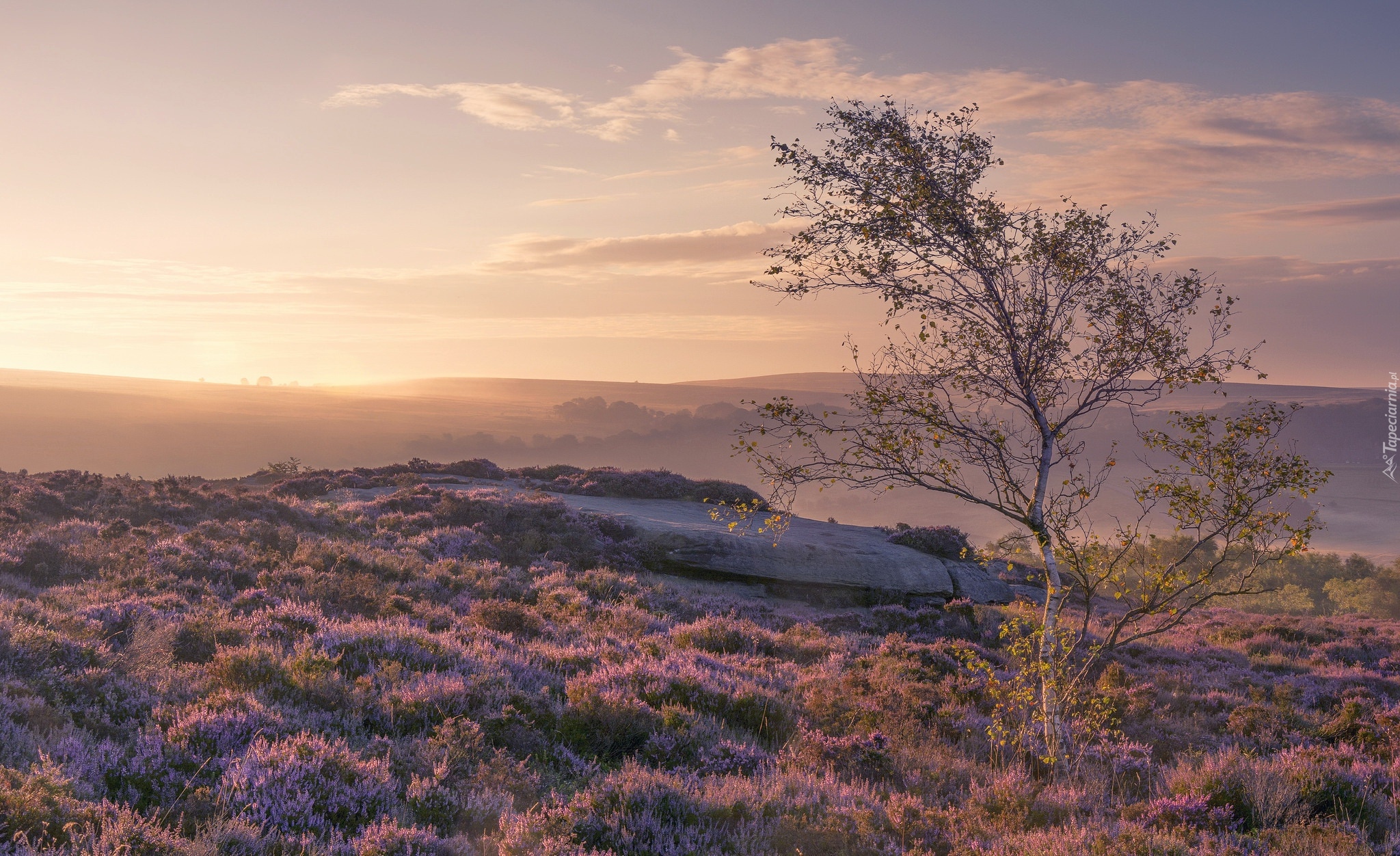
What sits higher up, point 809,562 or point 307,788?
point 307,788

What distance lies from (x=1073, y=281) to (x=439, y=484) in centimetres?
2532

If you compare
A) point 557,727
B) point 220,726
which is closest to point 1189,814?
point 557,727

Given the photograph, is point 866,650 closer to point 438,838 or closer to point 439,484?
point 438,838

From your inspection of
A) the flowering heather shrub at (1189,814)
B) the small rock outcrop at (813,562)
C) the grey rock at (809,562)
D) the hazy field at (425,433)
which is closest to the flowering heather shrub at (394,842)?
the flowering heather shrub at (1189,814)

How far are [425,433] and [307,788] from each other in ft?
450

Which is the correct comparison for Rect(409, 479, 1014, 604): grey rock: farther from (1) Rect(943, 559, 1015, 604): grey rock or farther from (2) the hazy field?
(2) the hazy field

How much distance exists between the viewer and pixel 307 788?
5.84 metres

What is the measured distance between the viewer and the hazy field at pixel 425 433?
113688 mm

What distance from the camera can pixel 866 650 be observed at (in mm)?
14844

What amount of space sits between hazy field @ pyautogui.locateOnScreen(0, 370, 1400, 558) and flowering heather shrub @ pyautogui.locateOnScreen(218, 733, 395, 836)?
79.0 metres

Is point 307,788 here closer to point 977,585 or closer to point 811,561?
point 811,561

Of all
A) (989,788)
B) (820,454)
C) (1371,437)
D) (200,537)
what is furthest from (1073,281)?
(1371,437)

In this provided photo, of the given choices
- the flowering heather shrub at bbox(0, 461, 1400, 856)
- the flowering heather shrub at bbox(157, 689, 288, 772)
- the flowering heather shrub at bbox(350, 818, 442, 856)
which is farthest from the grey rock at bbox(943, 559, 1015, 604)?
the flowering heather shrub at bbox(350, 818, 442, 856)

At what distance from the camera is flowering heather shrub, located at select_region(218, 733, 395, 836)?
221 inches
